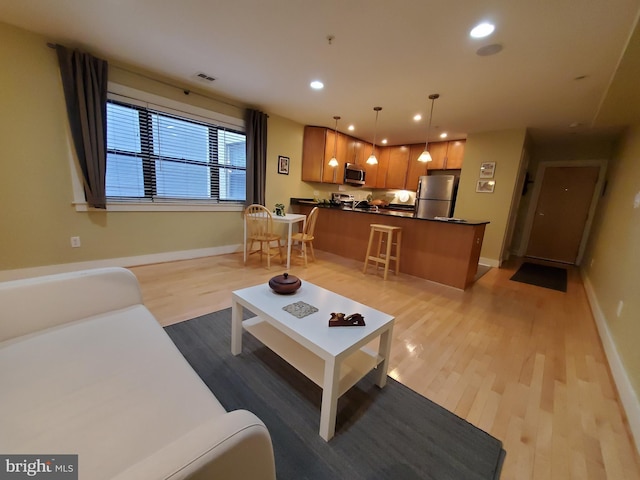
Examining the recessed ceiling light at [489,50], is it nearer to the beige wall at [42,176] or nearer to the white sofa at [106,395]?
the white sofa at [106,395]

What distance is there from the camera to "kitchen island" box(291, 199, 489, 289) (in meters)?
3.09

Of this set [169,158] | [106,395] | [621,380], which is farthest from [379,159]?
[106,395]

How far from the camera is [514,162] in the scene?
159 inches

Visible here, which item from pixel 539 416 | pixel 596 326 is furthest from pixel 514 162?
pixel 539 416

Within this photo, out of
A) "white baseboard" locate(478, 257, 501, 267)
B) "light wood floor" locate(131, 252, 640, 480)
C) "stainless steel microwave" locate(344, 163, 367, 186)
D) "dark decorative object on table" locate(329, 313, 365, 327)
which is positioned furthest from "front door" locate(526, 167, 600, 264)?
"dark decorative object on table" locate(329, 313, 365, 327)

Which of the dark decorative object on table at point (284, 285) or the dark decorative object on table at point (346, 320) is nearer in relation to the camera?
the dark decorative object on table at point (346, 320)

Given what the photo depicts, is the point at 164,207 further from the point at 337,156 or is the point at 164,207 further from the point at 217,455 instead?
the point at 217,455

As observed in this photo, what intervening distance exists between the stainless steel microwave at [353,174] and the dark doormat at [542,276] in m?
3.40

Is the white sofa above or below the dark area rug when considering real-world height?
above

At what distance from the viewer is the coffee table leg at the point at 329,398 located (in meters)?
1.08

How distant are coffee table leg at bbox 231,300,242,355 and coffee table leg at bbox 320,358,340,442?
752 millimetres

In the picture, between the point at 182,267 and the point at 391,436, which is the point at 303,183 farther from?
the point at 391,436

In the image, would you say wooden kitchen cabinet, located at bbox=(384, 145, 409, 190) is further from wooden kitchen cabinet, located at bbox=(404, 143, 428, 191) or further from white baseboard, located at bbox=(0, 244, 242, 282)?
white baseboard, located at bbox=(0, 244, 242, 282)

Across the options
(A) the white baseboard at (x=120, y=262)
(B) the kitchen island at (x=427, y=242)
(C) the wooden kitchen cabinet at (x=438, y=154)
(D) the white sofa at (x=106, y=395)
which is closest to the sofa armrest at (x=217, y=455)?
(D) the white sofa at (x=106, y=395)
